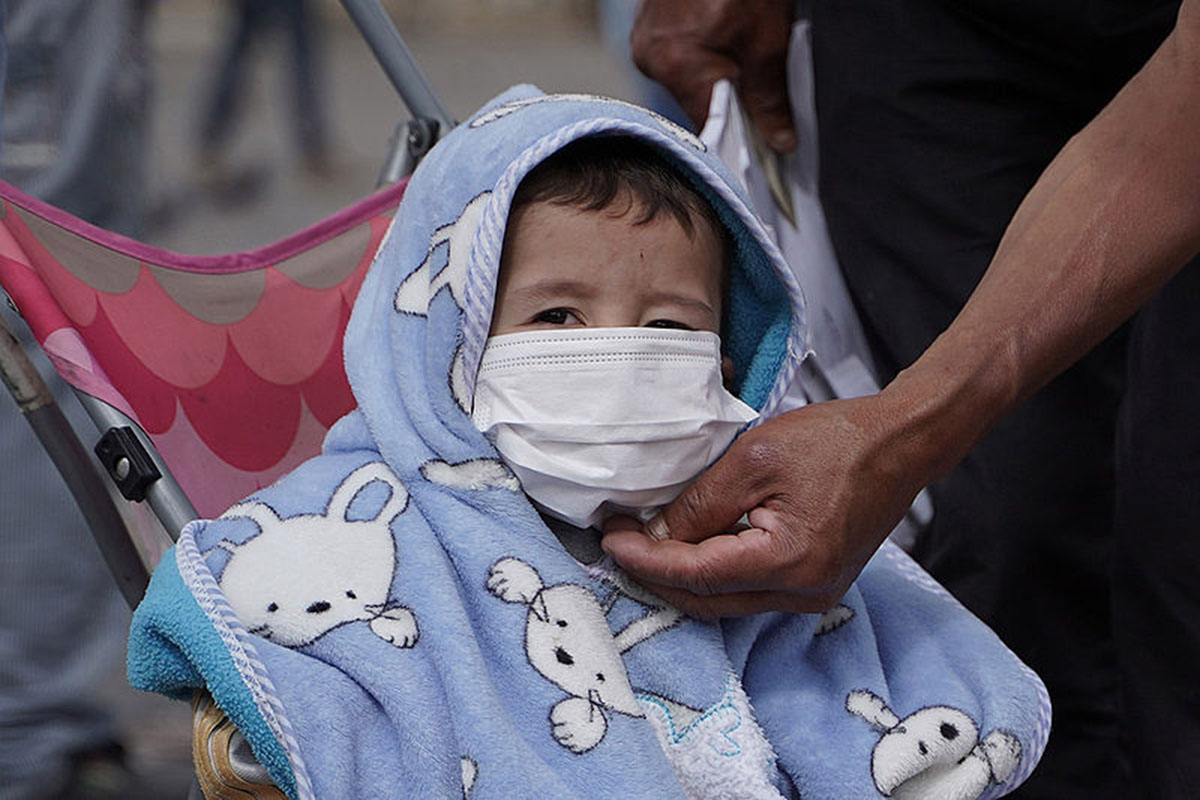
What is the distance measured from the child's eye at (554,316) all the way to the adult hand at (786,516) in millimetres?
187

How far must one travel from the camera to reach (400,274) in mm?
1423

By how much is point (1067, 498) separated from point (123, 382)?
1.13 metres

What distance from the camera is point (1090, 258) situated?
1.42m

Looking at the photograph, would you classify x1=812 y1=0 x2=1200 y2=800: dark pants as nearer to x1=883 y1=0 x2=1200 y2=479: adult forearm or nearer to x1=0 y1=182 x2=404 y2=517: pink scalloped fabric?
x1=883 y1=0 x2=1200 y2=479: adult forearm

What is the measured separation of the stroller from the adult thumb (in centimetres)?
41

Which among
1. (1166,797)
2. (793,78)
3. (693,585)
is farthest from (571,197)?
(1166,797)

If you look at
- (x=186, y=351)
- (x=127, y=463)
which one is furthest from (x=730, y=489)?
(x=186, y=351)

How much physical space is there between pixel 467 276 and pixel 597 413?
0.18 metres

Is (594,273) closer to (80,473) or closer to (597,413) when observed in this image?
(597,413)

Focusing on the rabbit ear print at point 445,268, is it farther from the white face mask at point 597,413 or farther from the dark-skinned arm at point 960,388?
the dark-skinned arm at point 960,388

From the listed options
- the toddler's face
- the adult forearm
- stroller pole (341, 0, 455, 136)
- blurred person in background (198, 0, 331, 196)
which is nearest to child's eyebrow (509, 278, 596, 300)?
→ the toddler's face

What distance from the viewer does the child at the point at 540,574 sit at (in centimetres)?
119

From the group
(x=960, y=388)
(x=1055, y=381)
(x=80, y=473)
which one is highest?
(x=80, y=473)

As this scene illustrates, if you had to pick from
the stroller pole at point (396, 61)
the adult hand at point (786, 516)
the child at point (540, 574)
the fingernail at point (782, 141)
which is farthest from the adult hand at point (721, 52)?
the adult hand at point (786, 516)
